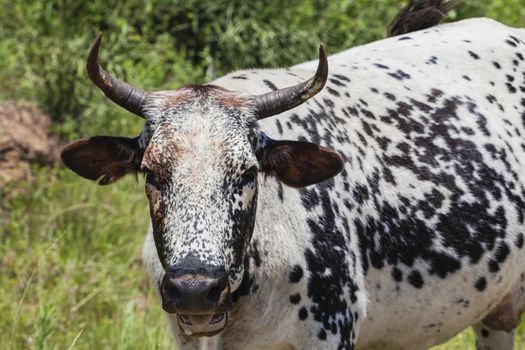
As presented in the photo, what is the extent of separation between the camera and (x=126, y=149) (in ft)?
14.3

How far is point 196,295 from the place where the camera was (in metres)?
3.75

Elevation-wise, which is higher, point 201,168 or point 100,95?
point 201,168

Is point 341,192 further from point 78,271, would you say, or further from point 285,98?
point 78,271

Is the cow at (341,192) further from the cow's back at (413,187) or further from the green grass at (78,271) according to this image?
the green grass at (78,271)

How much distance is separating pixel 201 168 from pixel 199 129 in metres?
0.17

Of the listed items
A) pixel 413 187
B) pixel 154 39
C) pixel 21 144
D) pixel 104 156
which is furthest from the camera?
pixel 154 39

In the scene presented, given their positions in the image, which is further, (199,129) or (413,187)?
(413,187)

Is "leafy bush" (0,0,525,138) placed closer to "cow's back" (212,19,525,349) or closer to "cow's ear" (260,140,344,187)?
"cow's back" (212,19,525,349)

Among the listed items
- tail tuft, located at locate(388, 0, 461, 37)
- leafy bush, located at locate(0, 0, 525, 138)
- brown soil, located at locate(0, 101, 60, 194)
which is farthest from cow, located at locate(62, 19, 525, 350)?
leafy bush, located at locate(0, 0, 525, 138)

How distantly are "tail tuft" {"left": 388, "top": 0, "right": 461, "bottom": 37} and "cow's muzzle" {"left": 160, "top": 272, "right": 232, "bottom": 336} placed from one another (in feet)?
8.84

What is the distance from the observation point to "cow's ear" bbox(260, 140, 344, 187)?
4309mm

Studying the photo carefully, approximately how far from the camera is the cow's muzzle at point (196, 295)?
12.3 feet

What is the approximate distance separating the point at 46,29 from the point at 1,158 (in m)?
1.50

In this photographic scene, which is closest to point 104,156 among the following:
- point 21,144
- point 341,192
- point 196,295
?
point 196,295
